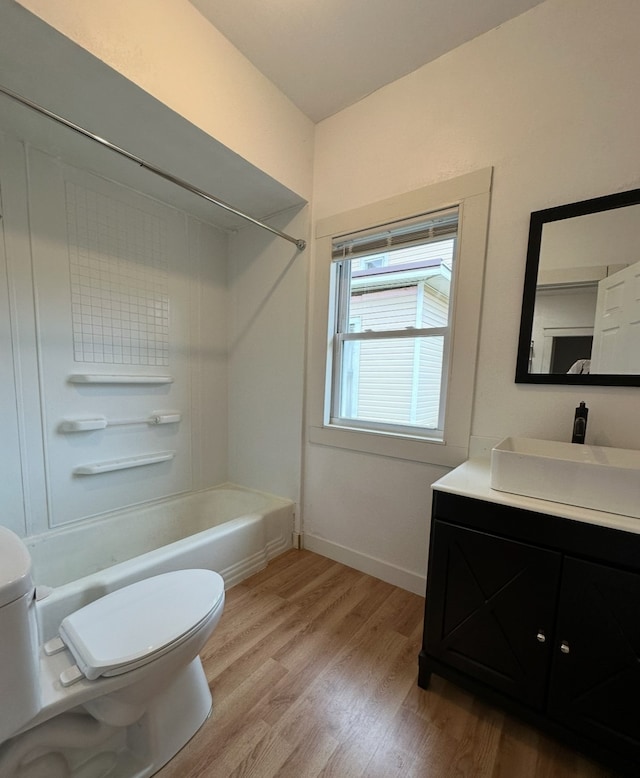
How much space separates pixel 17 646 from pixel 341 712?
1014 millimetres

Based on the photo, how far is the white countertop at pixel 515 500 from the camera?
0.85 metres

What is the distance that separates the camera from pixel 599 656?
0.88m

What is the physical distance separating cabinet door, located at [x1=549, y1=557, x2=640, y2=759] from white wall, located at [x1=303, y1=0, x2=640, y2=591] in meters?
0.59

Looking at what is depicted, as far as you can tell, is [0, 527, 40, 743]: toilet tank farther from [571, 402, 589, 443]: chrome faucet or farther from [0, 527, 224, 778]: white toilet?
[571, 402, 589, 443]: chrome faucet

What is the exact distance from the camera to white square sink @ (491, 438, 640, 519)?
864 mm

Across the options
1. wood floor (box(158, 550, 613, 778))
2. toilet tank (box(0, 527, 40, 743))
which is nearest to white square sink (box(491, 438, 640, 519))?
wood floor (box(158, 550, 613, 778))

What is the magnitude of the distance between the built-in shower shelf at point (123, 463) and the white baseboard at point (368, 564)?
1.09 m

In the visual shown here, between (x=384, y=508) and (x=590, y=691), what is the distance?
99 cm

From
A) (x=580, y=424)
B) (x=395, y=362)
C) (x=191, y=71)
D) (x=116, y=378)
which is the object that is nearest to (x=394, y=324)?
(x=395, y=362)

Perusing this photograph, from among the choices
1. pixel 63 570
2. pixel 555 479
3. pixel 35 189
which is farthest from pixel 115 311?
pixel 555 479

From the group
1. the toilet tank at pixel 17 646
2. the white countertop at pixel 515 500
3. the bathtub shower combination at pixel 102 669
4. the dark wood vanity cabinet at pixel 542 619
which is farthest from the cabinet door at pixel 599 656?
the toilet tank at pixel 17 646

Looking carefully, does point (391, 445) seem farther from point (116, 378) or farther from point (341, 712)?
point (116, 378)

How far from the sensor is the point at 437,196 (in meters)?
1.53

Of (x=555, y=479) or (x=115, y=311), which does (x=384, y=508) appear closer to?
(x=555, y=479)
